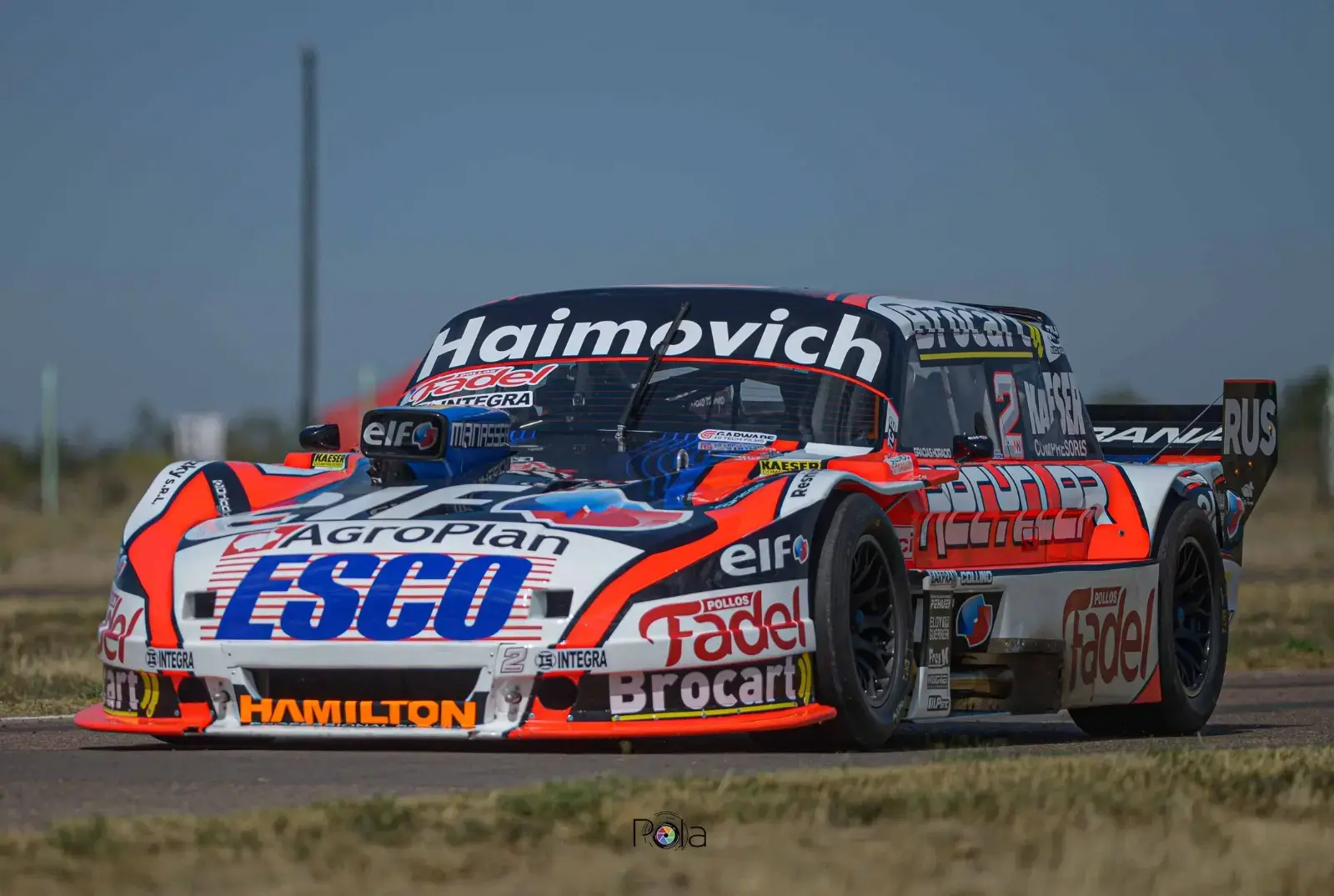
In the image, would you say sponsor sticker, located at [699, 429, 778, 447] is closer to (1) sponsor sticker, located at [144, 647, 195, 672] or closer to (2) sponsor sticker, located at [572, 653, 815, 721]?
(2) sponsor sticker, located at [572, 653, 815, 721]

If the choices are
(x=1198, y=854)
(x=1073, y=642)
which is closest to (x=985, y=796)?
(x=1198, y=854)

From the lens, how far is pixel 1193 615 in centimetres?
977

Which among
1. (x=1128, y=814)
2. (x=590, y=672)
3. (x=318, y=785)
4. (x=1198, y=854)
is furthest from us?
(x=590, y=672)

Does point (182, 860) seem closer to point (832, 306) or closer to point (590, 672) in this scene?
point (590, 672)

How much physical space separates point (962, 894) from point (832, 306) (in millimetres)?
4553

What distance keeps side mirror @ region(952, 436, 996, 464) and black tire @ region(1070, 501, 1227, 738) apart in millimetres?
1098

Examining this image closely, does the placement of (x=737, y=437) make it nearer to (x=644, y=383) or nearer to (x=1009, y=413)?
(x=644, y=383)

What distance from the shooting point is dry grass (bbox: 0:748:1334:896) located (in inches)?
181

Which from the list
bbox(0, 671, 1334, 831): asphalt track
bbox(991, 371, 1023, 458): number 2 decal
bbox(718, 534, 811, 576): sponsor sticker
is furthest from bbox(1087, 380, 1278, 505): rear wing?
bbox(718, 534, 811, 576): sponsor sticker

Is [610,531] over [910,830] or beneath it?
over

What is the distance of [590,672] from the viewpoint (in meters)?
6.82

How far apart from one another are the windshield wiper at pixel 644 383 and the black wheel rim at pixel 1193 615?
7.59 feet

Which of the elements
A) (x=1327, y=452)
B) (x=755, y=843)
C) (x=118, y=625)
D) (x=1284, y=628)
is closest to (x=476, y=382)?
(x=118, y=625)

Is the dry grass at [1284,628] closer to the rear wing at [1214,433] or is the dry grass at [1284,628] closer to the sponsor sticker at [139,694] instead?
the rear wing at [1214,433]
